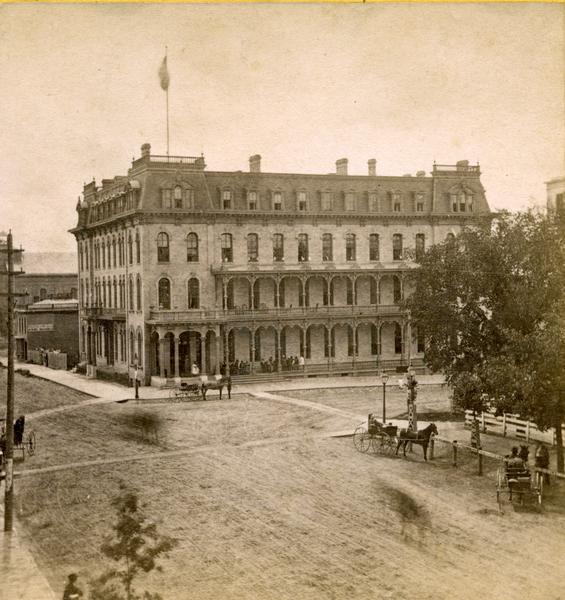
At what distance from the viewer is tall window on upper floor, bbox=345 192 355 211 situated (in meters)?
49.6

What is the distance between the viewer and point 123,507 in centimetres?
1956

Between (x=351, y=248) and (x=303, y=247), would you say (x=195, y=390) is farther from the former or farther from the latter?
(x=351, y=248)

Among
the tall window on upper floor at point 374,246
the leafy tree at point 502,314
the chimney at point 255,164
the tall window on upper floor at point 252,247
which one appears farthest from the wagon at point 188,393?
the tall window on upper floor at point 374,246

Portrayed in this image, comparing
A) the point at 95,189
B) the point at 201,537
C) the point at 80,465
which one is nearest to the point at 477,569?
the point at 201,537

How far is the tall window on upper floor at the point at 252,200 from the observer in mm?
48062

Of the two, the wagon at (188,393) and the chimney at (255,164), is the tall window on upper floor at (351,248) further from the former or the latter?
the wagon at (188,393)

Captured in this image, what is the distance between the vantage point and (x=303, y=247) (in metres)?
49.3

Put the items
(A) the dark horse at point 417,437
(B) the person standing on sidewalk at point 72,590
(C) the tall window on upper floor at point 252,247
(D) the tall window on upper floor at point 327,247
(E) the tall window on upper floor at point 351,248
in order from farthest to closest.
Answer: (E) the tall window on upper floor at point 351,248 → (D) the tall window on upper floor at point 327,247 → (C) the tall window on upper floor at point 252,247 → (A) the dark horse at point 417,437 → (B) the person standing on sidewalk at point 72,590

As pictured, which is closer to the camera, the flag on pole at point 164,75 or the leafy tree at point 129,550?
the leafy tree at point 129,550

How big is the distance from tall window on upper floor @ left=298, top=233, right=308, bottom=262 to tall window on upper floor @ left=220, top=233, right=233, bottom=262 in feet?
14.8

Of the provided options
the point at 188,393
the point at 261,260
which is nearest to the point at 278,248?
the point at 261,260

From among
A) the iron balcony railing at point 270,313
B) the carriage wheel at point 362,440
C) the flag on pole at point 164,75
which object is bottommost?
the carriage wheel at point 362,440

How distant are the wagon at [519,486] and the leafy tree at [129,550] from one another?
824 cm

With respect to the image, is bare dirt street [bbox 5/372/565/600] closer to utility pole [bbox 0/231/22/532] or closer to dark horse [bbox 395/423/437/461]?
dark horse [bbox 395/423/437/461]
